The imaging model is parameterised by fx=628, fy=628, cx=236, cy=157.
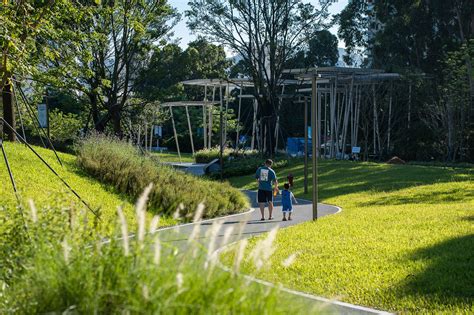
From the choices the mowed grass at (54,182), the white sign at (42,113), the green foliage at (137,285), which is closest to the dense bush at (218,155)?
the white sign at (42,113)

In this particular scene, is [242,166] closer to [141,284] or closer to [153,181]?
[153,181]

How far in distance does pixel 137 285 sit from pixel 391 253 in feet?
25.3

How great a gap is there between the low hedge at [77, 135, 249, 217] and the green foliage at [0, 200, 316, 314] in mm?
12453

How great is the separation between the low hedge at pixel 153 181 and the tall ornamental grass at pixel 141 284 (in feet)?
40.9

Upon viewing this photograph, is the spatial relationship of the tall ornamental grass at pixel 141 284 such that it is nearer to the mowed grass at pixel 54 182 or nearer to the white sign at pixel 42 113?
the mowed grass at pixel 54 182

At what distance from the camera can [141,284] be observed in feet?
10.6

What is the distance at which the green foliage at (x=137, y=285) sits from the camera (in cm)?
320

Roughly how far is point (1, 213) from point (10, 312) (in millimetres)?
3798

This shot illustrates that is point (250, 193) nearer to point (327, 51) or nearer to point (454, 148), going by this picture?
point (454, 148)

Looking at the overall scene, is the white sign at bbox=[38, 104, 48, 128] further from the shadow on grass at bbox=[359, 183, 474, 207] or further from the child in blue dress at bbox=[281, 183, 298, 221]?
the shadow on grass at bbox=[359, 183, 474, 207]

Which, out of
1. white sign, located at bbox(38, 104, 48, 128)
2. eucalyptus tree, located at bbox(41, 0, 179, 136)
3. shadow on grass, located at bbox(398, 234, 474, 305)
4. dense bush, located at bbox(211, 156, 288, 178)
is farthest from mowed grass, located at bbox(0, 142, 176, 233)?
dense bush, located at bbox(211, 156, 288, 178)

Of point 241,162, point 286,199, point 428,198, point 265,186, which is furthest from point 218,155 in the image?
point 286,199

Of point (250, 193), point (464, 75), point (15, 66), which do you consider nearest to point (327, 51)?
point (464, 75)

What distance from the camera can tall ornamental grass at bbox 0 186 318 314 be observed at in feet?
10.5
